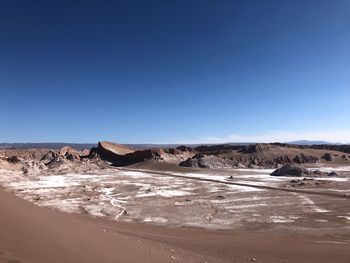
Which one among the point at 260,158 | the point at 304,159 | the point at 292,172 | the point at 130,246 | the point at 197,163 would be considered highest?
the point at 260,158

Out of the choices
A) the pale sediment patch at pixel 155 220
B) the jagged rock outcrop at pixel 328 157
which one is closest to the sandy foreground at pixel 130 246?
the pale sediment patch at pixel 155 220

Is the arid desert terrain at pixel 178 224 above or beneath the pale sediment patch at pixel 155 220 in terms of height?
above

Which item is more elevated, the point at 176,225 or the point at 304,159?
the point at 304,159

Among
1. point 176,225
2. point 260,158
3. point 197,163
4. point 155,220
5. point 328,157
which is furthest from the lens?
point 328,157

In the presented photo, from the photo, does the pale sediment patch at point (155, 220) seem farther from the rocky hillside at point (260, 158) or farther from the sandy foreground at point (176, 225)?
the rocky hillside at point (260, 158)

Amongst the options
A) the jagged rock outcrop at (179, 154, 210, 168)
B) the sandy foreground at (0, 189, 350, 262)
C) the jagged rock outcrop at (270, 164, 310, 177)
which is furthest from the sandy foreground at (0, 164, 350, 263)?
the jagged rock outcrop at (179, 154, 210, 168)

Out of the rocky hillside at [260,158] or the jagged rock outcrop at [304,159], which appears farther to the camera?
the jagged rock outcrop at [304,159]

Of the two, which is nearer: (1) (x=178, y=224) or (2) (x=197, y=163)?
(1) (x=178, y=224)

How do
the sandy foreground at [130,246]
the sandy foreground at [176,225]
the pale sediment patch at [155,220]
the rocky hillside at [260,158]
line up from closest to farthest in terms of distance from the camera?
the sandy foreground at [130,246]
the sandy foreground at [176,225]
the pale sediment patch at [155,220]
the rocky hillside at [260,158]

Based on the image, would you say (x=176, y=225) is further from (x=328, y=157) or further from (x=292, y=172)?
(x=328, y=157)

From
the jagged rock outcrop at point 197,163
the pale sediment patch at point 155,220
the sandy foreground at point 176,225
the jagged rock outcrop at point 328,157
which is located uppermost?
the jagged rock outcrop at point 328,157

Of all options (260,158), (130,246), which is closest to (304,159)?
(260,158)
